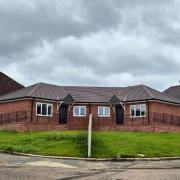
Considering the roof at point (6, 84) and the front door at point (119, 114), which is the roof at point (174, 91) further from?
the roof at point (6, 84)

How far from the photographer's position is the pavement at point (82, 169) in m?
18.9

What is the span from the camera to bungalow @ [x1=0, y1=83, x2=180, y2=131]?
4744 cm

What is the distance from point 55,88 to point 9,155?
26.1 meters

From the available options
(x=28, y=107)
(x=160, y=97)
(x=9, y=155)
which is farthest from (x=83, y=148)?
(x=160, y=97)

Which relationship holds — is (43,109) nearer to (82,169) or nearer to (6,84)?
(6,84)

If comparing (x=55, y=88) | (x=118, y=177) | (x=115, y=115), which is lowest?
(x=118, y=177)

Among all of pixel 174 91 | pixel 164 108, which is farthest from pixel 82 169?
pixel 174 91

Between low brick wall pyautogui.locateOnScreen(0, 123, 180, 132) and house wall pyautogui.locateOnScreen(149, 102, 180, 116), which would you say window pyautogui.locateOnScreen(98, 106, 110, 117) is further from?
house wall pyautogui.locateOnScreen(149, 102, 180, 116)

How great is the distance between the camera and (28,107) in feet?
155

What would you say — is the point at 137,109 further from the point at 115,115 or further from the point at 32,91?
the point at 32,91

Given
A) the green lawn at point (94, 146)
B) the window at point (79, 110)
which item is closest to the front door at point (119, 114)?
the window at point (79, 110)

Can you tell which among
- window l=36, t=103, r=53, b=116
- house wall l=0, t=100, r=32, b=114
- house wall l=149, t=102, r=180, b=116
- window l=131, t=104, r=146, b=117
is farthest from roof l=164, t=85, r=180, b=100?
house wall l=0, t=100, r=32, b=114

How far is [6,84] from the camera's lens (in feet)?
199

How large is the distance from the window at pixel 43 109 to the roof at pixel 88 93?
2.69 feet
